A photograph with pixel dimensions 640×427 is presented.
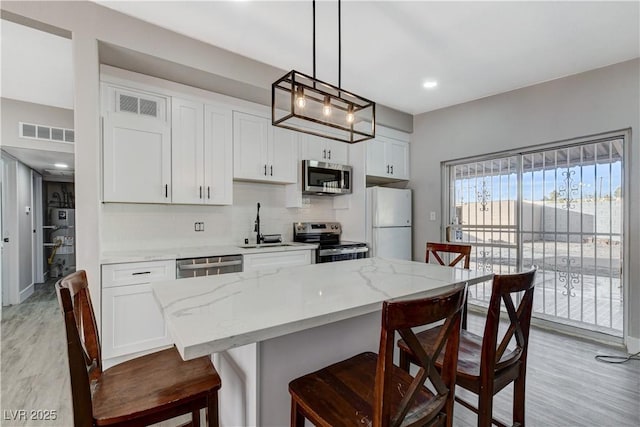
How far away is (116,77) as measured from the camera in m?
2.67

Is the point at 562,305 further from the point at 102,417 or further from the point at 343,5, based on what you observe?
the point at 102,417

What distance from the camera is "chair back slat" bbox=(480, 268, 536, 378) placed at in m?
1.28

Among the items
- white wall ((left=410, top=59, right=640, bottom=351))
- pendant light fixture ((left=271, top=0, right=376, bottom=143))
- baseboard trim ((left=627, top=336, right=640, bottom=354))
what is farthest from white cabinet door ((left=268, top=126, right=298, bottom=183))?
baseboard trim ((left=627, top=336, right=640, bottom=354))

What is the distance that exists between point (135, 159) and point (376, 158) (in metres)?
2.88

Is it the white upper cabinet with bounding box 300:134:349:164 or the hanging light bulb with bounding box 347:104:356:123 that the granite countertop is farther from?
the hanging light bulb with bounding box 347:104:356:123

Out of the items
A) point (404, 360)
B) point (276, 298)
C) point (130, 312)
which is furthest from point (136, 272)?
point (404, 360)

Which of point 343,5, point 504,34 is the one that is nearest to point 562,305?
point 504,34

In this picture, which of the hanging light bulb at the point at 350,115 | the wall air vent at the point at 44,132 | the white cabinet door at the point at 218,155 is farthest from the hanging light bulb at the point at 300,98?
the wall air vent at the point at 44,132

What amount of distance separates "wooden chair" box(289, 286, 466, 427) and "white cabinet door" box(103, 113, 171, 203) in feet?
7.80

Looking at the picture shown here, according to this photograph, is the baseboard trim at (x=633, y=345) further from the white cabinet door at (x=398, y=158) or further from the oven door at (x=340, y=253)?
the white cabinet door at (x=398, y=158)

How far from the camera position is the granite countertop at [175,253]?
251cm

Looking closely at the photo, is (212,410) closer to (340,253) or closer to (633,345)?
(340,253)

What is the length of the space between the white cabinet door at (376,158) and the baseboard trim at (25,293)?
541 centimetres

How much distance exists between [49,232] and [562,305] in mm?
9484
